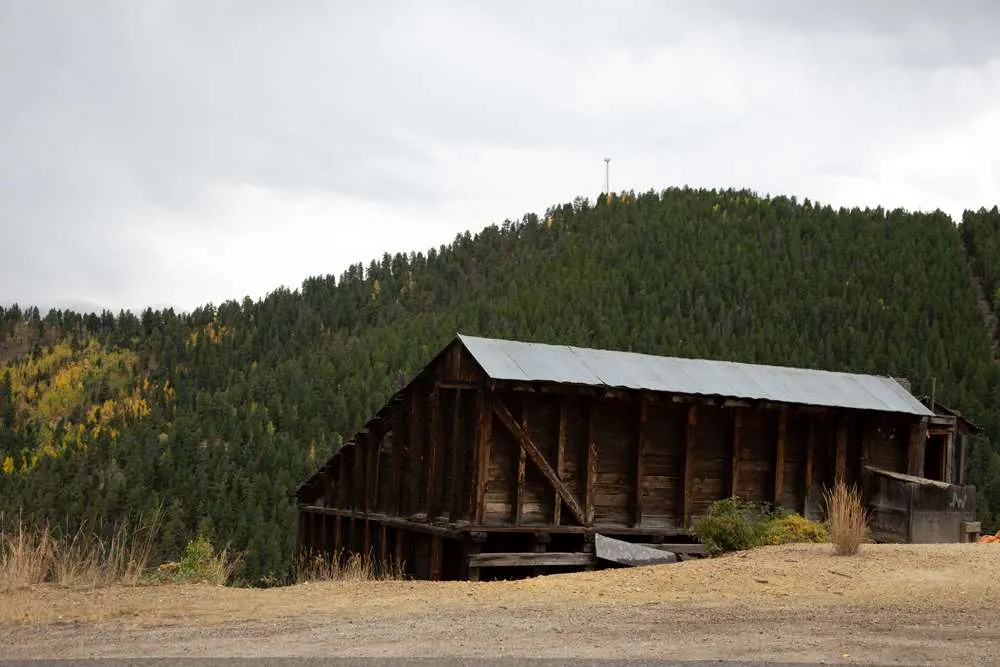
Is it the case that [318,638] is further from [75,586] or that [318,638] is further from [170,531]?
[170,531]

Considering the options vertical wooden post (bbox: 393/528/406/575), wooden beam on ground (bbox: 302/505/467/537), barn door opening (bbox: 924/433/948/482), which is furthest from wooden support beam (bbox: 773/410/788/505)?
vertical wooden post (bbox: 393/528/406/575)

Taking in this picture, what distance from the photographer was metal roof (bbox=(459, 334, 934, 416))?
735 inches

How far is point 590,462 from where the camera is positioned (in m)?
19.1

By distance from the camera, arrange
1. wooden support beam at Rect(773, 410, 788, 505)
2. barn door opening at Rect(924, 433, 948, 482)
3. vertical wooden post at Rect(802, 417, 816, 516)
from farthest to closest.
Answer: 1. barn door opening at Rect(924, 433, 948, 482)
2. vertical wooden post at Rect(802, 417, 816, 516)
3. wooden support beam at Rect(773, 410, 788, 505)

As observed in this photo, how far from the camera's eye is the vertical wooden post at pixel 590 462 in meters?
19.1

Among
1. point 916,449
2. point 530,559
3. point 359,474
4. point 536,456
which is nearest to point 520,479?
point 536,456

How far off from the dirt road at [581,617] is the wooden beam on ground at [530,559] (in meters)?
4.42

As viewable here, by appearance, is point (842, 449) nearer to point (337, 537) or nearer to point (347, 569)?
point (347, 569)

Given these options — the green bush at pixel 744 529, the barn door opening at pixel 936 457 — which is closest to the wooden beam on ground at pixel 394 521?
the green bush at pixel 744 529

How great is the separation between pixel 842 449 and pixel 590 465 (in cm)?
579

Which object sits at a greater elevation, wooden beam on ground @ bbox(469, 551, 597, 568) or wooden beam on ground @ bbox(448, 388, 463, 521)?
wooden beam on ground @ bbox(448, 388, 463, 521)

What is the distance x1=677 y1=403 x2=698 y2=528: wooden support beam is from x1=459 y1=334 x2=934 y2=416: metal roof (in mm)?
596

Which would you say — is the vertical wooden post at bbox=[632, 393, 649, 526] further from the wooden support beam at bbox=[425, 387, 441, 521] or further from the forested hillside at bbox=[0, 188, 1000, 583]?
the forested hillside at bbox=[0, 188, 1000, 583]

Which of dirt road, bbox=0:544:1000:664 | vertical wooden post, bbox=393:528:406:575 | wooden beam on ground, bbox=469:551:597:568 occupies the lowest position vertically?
vertical wooden post, bbox=393:528:406:575
